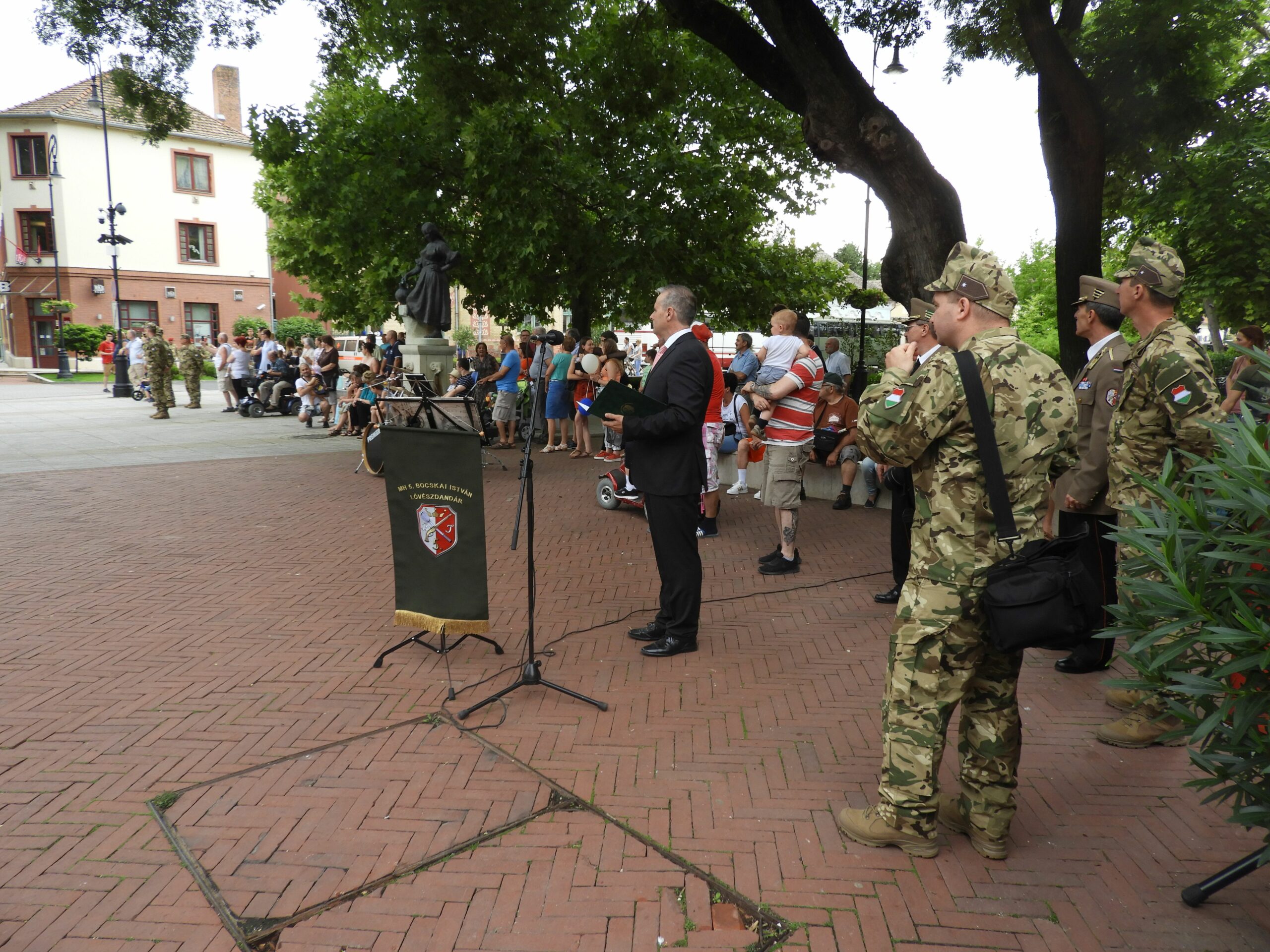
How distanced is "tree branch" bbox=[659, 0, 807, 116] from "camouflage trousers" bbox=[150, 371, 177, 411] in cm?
1413

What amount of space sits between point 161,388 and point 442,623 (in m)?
16.6

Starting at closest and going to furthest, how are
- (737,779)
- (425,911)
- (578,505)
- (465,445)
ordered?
(425,911)
(737,779)
(465,445)
(578,505)

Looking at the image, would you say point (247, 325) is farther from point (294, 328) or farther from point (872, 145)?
point (872, 145)

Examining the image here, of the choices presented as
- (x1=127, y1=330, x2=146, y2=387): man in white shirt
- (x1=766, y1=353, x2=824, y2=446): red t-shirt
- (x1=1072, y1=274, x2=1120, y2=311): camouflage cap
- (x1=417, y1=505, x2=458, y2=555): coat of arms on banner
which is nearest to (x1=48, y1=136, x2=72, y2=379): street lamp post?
(x1=127, y1=330, x2=146, y2=387): man in white shirt

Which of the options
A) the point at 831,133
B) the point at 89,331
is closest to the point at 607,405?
the point at 831,133

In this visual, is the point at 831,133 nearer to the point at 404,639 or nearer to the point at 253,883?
the point at 404,639

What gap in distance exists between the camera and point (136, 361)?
2336 centimetres

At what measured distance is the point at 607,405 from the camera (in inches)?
179

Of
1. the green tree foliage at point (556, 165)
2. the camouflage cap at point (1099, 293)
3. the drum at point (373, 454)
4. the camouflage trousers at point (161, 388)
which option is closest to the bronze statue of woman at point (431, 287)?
the green tree foliage at point (556, 165)

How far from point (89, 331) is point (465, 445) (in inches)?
1560

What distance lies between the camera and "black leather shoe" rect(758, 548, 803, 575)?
23.0 feet

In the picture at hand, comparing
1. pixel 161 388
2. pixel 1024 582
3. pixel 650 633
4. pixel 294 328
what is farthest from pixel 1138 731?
pixel 294 328

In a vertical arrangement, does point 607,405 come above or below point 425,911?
above

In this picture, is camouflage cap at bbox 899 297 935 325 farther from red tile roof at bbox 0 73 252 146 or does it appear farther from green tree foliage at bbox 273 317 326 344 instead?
green tree foliage at bbox 273 317 326 344
